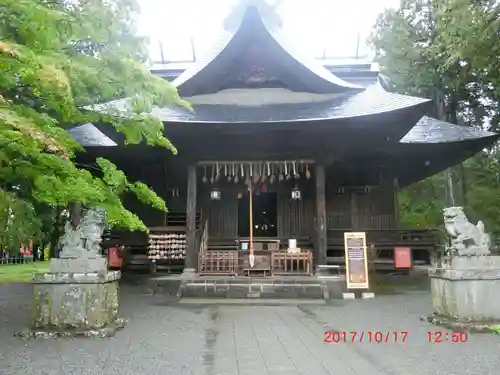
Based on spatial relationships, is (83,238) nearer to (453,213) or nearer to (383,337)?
(383,337)

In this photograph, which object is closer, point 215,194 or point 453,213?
point 453,213

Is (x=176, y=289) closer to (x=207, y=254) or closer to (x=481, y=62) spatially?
(x=207, y=254)

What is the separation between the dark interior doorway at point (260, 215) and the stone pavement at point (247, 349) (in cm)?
867

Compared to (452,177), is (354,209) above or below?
below

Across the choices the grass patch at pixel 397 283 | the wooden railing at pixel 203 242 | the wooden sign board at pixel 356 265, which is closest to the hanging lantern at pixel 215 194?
the wooden railing at pixel 203 242

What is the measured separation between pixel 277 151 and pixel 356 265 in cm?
416

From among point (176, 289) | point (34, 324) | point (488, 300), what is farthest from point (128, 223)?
point (488, 300)

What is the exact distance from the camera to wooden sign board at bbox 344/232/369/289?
9.85 metres

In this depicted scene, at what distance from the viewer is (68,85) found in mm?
4234

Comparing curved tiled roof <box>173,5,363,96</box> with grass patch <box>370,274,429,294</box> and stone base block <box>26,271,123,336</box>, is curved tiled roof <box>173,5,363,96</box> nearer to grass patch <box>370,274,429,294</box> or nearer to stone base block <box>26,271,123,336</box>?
grass patch <box>370,274,429,294</box>

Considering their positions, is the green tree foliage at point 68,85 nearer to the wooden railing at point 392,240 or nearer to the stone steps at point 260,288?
the stone steps at point 260,288

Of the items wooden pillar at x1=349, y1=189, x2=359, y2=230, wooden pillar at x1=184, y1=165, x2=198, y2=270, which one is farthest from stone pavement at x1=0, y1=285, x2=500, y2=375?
wooden pillar at x1=349, y1=189, x2=359, y2=230

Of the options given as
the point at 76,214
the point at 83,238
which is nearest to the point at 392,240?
the point at 76,214

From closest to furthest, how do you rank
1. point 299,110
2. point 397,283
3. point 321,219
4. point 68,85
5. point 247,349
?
point 68,85 → point 247,349 → point 321,219 → point 397,283 → point 299,110
